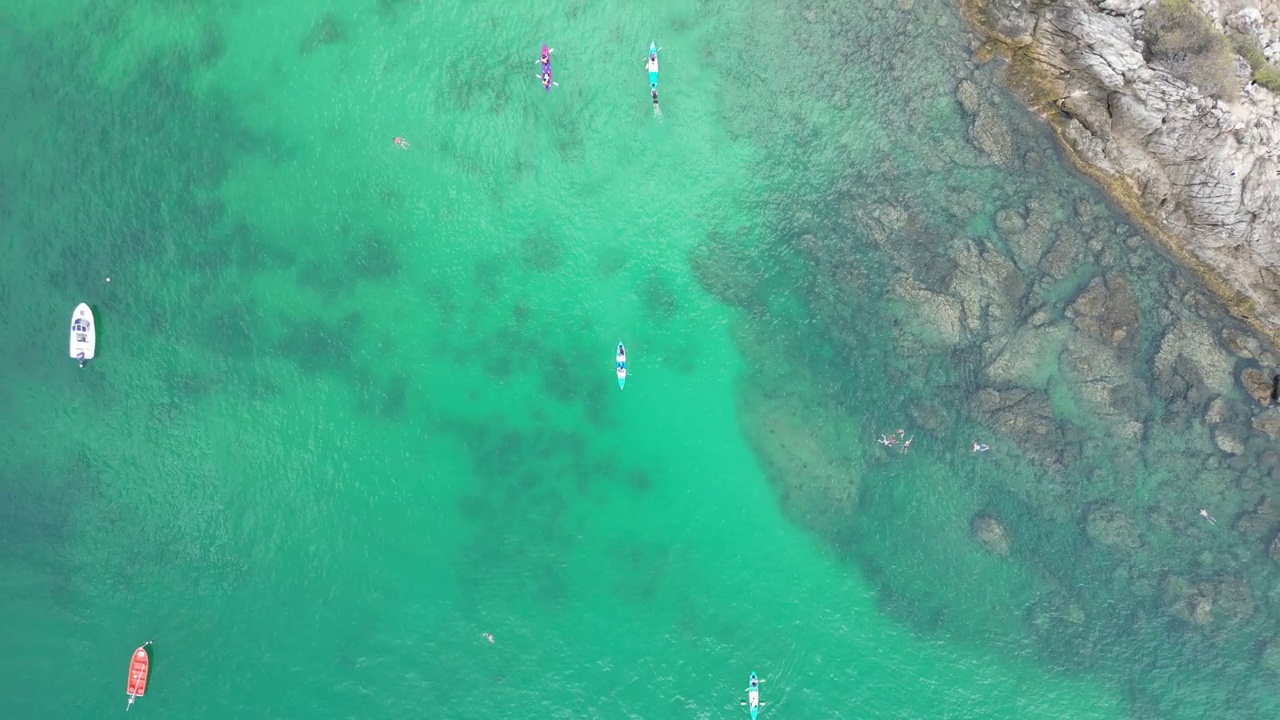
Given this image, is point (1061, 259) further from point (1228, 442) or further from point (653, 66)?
point (653, 66)

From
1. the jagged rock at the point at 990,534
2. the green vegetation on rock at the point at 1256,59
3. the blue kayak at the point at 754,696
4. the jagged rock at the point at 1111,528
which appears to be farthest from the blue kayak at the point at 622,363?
the green vegetation on rock at the point at 1256,59

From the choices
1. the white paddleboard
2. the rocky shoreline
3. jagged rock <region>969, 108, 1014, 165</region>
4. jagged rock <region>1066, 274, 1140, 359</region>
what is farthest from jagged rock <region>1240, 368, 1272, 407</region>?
the white paddleboard

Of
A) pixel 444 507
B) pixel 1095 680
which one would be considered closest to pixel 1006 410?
pixel 1095 680

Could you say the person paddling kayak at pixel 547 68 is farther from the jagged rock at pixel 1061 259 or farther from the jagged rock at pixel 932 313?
the jagged rock at pixel 1061 259

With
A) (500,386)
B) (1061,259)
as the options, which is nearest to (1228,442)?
(1061,259)

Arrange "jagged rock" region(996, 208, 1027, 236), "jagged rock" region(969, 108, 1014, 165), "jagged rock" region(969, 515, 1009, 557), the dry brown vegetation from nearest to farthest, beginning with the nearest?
the dry brown vegetation
"jagged rock" region(996, 208, 1027, 236)
"jagged rock" region(969, 108, 1014, 165)
"jagged rock" region(969, 515, 1009, 557)

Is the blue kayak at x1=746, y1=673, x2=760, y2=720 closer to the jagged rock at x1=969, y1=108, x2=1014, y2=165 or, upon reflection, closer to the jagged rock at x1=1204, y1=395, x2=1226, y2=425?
the jagged rock at x1=1204, y1=395, x2=1226, y2=425
